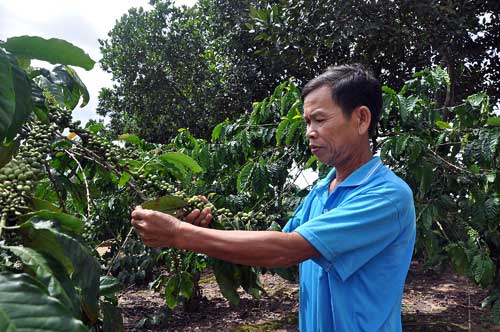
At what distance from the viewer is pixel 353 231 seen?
1330mm

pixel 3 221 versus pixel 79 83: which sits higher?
pixel 79 83

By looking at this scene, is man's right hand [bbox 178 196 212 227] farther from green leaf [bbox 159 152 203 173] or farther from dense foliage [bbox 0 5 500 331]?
green leaf [bbox 159 152 203 173]

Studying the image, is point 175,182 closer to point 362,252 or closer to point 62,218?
point 362,252

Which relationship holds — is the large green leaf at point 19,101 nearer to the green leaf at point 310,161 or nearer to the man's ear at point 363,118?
the man's ear at point 363,118

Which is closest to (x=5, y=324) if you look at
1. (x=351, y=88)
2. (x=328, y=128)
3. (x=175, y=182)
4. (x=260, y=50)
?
(x=328, y=128)

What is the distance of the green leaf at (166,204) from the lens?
3.96 feet

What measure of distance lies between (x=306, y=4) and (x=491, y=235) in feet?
13.4

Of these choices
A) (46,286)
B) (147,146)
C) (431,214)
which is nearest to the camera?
(46,286)

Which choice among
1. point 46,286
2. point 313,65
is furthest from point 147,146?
point 313,65

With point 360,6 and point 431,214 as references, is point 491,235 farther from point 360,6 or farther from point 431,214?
point 360,6

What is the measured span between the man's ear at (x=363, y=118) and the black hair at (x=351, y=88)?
0.02 meters

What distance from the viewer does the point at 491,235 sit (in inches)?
138

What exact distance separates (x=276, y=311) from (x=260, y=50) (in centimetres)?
360

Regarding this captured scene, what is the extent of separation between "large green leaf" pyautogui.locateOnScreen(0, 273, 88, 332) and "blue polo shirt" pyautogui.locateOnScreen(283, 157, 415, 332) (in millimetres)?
736
